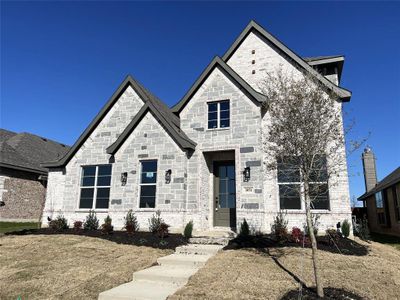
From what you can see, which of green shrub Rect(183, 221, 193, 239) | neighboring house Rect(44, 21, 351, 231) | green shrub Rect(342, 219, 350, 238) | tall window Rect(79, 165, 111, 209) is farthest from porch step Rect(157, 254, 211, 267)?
tall window Rect(79, 165, 111, 209)

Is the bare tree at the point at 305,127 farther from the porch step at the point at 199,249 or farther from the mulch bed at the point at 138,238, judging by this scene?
the mulch bed at the point at 138,238

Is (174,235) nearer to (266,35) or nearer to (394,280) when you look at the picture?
(394,280)

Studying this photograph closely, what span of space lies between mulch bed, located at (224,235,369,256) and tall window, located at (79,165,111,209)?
21.7 feet

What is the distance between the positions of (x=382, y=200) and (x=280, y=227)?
14.2 meters

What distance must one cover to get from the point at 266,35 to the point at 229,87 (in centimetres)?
354

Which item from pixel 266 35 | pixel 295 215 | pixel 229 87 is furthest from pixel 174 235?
pixel 266 35

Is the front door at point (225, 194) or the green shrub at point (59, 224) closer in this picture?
the front door at point (225, 194)

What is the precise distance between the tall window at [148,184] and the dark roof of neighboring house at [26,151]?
977cm

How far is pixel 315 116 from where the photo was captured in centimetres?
618

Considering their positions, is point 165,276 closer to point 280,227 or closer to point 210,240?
point 210,240

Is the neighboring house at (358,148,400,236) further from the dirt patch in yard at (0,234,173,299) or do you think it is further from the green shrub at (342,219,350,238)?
the dirt patch in yard at (0,234,173,299)

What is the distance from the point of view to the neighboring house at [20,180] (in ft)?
61.1

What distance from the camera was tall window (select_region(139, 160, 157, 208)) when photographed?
12.5 meters

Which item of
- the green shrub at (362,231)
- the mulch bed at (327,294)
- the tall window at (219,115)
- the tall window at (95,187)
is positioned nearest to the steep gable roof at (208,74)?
the tall window at (219,115)
